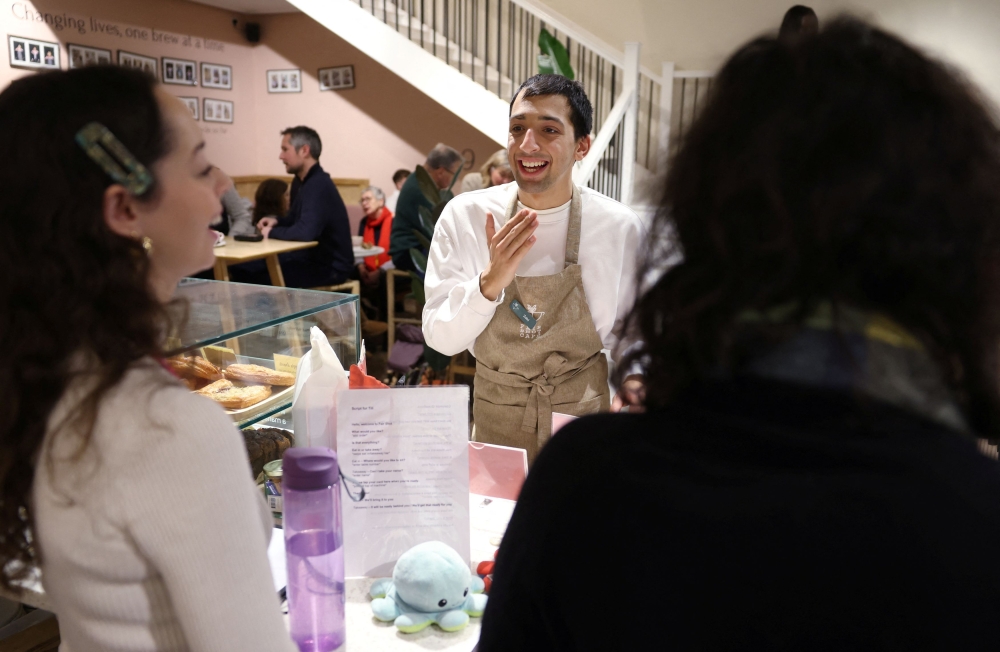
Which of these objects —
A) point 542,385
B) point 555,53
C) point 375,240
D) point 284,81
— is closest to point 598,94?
point 555,53

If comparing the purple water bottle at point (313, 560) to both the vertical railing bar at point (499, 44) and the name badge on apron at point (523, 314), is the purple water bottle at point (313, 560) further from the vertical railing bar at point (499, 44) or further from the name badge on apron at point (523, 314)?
the vertical railing bar at point (499, 44)

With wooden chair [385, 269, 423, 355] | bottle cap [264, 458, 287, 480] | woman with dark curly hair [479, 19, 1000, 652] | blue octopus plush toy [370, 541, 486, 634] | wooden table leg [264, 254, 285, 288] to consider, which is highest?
woman with dark curly hair [479, 19, 1000, 652]

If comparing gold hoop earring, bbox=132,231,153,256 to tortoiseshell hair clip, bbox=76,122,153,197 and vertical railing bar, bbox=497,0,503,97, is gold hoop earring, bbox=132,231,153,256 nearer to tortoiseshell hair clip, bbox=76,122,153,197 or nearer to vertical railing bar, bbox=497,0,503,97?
tortoiseshell hair clip, bbox=76,122,153,197

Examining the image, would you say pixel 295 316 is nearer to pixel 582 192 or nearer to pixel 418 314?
pixel 582 192

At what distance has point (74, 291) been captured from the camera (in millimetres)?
783

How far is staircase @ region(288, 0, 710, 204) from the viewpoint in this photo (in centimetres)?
656

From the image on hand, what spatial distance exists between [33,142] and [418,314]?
15.7ft

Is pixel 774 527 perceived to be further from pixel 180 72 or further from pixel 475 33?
pixel 180 72

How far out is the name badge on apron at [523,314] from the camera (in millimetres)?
2027

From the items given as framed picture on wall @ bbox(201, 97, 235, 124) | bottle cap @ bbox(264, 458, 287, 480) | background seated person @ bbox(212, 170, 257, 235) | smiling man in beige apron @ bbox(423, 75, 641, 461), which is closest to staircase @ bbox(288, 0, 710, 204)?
background seated person @ bbox(212, 170, 257, 235)

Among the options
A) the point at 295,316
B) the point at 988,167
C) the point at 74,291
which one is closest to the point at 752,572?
the point at 988,167

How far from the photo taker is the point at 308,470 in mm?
1048

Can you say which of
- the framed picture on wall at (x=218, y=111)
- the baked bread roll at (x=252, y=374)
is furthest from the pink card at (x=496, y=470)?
the framed picture on wall at (x=218, y=111)

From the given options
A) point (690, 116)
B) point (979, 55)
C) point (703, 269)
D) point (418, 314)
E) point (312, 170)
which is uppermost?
point (979, 55)
